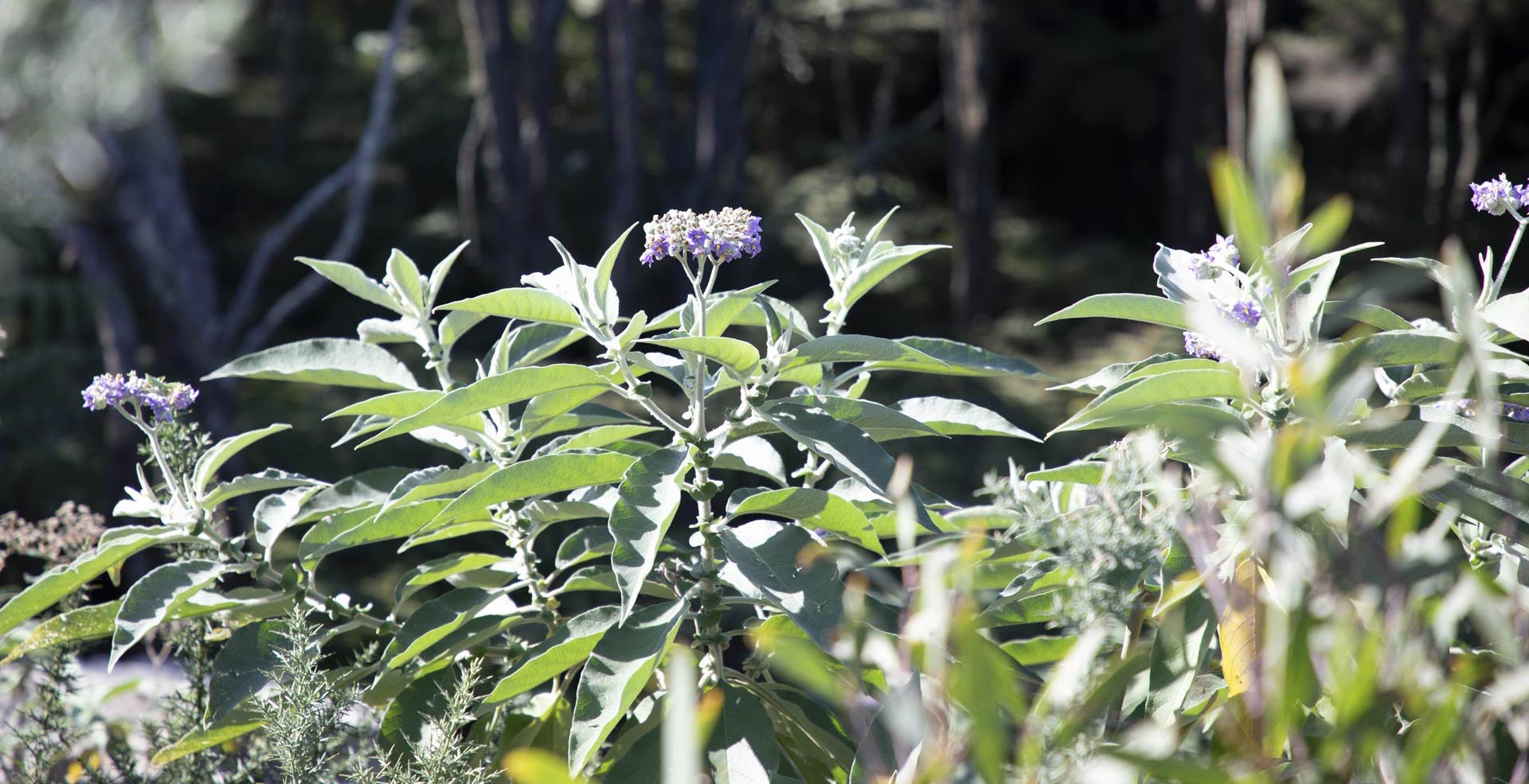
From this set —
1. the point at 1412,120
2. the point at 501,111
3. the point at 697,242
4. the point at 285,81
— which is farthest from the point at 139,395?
the point at 1412,120

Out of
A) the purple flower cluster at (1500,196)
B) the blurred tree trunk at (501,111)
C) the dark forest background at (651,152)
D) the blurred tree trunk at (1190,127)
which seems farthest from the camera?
the blurred tree trunk at (1190,127)

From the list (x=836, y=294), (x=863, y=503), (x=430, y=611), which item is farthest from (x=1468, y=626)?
(x=430, y=611)

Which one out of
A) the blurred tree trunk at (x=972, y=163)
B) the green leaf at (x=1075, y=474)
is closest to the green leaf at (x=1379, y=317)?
the green leaf at (x=1075, y=474)

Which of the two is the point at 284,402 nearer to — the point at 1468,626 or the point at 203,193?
the point at 203,193

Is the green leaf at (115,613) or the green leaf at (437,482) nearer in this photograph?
the green leaf at (437,482)

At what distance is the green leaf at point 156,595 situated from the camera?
1.28 metres

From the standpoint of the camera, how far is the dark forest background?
4.55 m

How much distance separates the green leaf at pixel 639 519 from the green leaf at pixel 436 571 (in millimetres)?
362

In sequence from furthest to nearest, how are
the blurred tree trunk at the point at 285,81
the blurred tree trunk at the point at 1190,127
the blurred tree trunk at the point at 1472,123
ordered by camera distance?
the blurred tree trunk at the point at 1472,123
the blurred tree trunk at the point at 285,81
the blurred tree trunk at the point at 1190,127

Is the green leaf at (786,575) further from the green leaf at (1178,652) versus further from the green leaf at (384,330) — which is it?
the green leaf at (384,330)

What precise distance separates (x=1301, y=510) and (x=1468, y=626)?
0.92 m

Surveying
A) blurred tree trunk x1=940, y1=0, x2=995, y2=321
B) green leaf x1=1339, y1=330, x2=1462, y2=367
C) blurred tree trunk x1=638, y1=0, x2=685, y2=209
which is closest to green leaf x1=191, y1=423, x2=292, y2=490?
green leaf x1=1339, y1=330, x2=1462, y2=367

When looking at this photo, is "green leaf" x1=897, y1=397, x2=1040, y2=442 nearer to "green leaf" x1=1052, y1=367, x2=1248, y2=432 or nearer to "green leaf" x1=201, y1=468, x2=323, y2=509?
"green leaf" x1=1052, y1=367, x2=1248, y2=432

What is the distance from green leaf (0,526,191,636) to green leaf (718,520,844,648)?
706 mm
